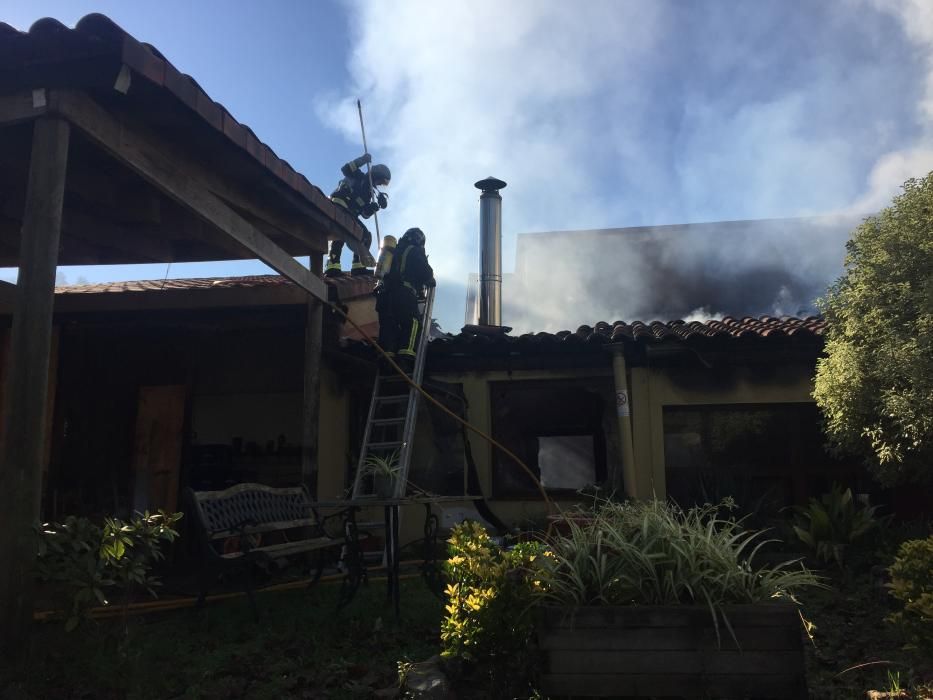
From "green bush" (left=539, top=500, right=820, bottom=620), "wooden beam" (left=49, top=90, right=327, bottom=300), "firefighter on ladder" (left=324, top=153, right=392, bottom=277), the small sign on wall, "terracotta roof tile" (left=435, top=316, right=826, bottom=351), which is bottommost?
"green bush" (left=539, top=500, right=820, bottom=620)

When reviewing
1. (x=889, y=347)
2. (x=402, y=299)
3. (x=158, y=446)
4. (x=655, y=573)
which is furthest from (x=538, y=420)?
(x=655, y=573)

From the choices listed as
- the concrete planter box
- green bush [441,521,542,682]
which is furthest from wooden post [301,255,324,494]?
the concrete planter box

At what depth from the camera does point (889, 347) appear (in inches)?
225

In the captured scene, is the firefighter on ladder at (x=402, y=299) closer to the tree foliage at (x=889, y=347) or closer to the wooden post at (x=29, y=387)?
the wooden post at (x=29, y=387)

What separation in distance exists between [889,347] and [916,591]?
265cm

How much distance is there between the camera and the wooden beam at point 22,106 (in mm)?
4277

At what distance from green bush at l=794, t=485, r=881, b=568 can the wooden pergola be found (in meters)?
4.91

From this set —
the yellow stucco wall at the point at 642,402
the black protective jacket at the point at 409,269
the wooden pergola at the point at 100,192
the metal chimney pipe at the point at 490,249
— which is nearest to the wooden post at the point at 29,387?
the wooden pergola at the point at 100,192

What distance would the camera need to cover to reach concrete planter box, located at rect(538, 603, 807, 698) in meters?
3.17

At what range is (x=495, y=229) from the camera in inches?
533

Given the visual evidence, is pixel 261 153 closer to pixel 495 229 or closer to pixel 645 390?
pixel 645 390

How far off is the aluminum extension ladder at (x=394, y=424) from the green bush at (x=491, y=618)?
1.86 m

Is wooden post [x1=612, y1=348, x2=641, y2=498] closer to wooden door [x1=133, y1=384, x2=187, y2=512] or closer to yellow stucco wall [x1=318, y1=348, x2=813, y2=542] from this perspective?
yellow stucco wall [x1=318, y1=348, x2=813, y2=542]

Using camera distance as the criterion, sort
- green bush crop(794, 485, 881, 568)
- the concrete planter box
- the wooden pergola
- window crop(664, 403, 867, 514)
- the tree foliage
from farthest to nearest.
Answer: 1. window crop(664, 403, 867, 514)
2. green bush crop(794, 485, 881, 568)
3. the tree foliage
4. the wooden pergola
5. the concrete planter box
